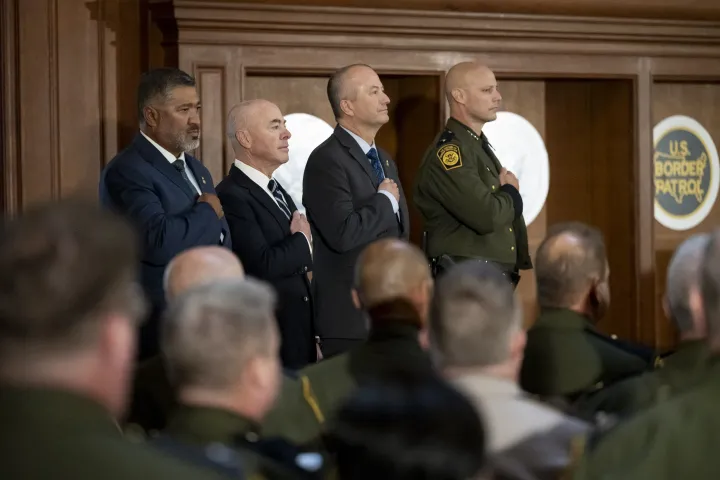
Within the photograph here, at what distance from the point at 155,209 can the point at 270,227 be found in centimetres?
58

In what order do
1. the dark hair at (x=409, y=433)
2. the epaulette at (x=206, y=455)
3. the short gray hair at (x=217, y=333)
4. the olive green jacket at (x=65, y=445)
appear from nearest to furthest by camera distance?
1. the olive green jacket at (x=65, y=445)
2. the epaulette at (x=206, y=455)
3. the dark hair at (x=409, y=433)
4. the short gray hair at (x=217, y=333)

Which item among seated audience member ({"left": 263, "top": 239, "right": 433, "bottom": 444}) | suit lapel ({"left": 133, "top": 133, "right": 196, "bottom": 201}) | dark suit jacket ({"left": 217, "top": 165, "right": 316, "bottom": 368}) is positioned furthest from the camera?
dark suit jacket ({"left": 217, "top": 165, "right": 316, "bottom": 368})

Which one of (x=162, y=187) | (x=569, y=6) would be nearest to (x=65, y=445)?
(x=162, y=187)

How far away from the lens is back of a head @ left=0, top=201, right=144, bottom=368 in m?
1.24

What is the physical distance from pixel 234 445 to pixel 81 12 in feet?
12.5

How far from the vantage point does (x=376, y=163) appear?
15.7 feet

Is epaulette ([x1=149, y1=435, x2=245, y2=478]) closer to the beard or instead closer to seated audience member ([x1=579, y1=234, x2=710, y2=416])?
seated audience member ([x1=579, y1=234, x2=710, y2=416])

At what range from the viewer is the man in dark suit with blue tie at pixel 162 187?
4047 millimetres

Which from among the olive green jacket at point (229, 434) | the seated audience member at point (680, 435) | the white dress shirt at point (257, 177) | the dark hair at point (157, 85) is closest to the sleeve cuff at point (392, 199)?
the white dress shirt at point (257, 177)

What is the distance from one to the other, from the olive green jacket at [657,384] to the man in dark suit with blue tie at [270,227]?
6.50 ft

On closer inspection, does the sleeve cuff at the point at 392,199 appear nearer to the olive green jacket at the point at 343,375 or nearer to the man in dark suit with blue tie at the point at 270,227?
the man in dark suit with blue tie at the point at 270,227

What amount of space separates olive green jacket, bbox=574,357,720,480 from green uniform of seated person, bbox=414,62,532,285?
281cm

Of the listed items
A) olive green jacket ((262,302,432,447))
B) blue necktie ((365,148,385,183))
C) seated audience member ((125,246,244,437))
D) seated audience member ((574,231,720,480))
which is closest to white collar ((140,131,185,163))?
blue necktie ((365,148,385,183))

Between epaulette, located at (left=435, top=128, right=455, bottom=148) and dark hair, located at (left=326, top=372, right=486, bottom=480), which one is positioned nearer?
dark hair, located at (left=326, top=372, right=486, bottom=480)
